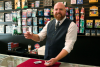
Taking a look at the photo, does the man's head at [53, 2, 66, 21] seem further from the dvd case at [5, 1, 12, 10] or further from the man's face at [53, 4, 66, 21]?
the dvd case at [5, 1, 12, 10]

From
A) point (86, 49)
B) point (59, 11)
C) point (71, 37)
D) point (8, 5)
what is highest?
point (8, 5)

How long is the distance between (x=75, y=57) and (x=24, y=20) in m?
2.35

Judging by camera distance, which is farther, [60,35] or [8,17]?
[8,17]

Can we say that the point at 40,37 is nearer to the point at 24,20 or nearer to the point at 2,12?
the point at 24,20

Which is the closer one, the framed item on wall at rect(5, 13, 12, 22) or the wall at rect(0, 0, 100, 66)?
the wall at rect(0, 0, 100, 66)

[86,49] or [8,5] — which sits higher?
[8,5]

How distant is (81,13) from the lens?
3395mm

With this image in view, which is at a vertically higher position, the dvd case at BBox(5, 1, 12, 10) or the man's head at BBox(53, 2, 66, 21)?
the dvd case at BBox(5, 1, 12, 10)

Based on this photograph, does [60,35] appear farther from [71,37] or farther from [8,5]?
[8,5]

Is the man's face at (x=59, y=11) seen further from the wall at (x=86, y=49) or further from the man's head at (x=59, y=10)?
the wall at (x=86, y=49)

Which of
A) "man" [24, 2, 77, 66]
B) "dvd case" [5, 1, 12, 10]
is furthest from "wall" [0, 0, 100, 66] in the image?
A: "dvd case" [5, 1, 12, 10]

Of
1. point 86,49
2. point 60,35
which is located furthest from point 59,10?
point 86,49

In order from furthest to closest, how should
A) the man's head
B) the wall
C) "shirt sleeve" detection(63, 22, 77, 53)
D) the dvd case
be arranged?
the dvd case
the wall
the man's head
"shirt sleeve" detection(63, 22, 77, 53)

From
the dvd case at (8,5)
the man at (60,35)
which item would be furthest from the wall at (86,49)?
the dvd case at (8,5)
